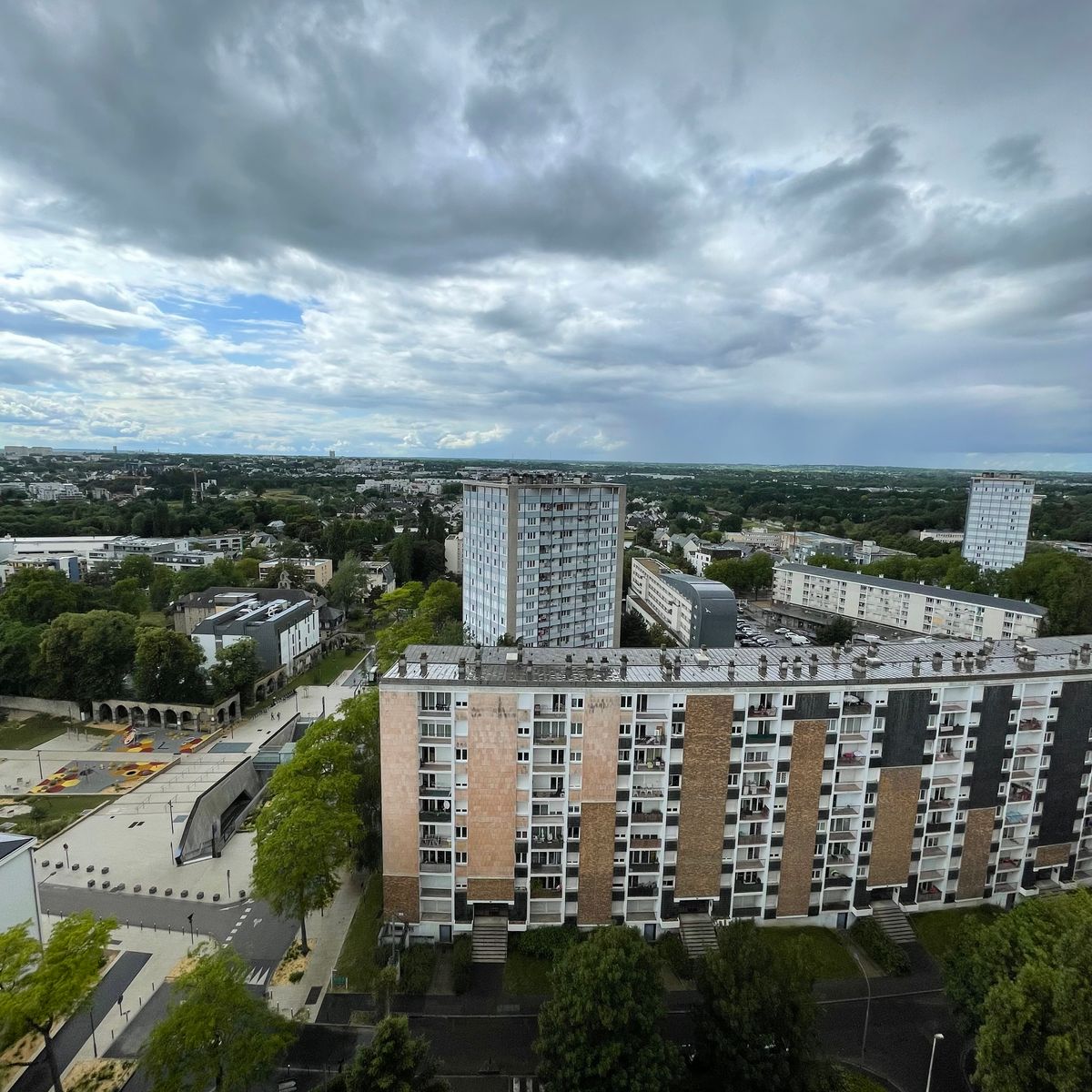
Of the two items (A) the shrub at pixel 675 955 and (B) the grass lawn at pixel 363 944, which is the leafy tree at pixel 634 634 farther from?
(A) the shrub at pixel 675 955

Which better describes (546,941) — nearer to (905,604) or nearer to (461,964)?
(461,964)

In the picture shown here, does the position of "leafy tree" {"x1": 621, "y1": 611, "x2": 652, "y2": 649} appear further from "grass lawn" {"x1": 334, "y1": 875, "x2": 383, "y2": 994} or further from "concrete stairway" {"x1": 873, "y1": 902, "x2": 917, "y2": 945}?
"grass lawn" {"x1": 334, "y1": 875, "x2": 383, "y2": 994}

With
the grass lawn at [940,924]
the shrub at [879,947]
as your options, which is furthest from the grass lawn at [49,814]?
the grass lawn at [940,924]

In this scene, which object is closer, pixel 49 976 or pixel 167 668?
pixel 49 976

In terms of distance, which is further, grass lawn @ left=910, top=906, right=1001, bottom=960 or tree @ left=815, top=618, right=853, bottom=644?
tree @ left=815, top=618, right=853, bottom=644

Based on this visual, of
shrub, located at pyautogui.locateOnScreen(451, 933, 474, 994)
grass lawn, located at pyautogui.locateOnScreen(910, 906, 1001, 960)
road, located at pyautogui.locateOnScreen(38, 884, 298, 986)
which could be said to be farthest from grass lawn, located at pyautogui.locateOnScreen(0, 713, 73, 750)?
grass lawn, located at pyautogui.locateOnScreen(910, 906, 1001, 960)

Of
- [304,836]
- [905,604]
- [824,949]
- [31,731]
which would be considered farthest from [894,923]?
[31,731]
